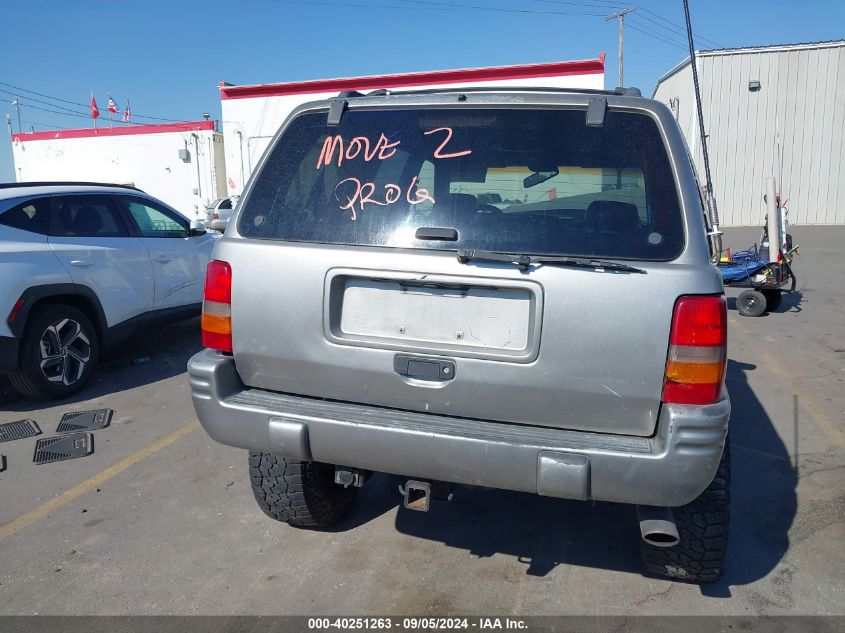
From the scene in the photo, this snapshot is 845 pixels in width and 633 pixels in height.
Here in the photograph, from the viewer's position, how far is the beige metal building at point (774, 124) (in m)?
19.9

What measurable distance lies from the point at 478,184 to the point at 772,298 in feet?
25.6

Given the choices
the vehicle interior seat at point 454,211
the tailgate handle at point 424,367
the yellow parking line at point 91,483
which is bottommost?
the yellow parking line at point 91,483

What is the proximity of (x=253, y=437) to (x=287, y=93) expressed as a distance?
12.7m

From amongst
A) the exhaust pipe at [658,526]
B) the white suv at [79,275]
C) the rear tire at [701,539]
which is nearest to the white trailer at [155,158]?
the white suv at [79,275]

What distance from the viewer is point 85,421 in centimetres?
485

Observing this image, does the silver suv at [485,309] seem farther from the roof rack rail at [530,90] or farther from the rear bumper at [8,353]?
the rear bumper at [8,353]

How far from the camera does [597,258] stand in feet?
7.54

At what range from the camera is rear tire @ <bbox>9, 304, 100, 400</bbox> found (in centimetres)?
504

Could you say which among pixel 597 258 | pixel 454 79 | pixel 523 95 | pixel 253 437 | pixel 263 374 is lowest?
pixel 253 437

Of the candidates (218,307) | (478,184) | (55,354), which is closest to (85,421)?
(55,354)

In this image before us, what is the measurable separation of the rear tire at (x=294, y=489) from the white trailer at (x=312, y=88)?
9.09m

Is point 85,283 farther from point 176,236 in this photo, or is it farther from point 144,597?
point 144,597

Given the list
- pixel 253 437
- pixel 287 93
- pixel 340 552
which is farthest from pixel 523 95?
pixel 287 93

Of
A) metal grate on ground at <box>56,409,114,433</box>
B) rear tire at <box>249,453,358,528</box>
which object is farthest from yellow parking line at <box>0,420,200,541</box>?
rear tire at <box>249,453,358,528</box>
